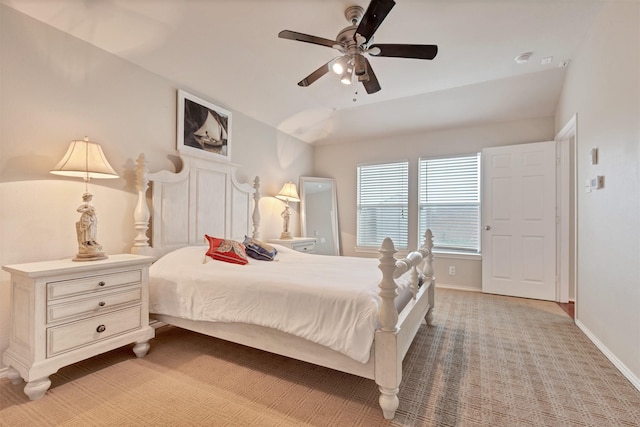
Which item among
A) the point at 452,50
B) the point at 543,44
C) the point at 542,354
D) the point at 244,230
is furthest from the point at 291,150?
the point at 542,354

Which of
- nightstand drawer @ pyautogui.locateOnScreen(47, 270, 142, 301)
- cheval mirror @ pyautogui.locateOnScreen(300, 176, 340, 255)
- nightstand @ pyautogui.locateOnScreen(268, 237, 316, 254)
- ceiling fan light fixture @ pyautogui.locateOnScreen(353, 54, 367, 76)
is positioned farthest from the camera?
cheval mirror @ pyautogui.locateOnScreen(300, 176, 340, 255)

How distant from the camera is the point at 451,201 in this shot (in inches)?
181

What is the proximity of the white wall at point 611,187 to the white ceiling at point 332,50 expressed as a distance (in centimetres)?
46

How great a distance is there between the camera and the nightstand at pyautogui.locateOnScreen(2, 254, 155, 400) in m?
1.77

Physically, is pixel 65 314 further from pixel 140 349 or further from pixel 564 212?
pixel 564 212

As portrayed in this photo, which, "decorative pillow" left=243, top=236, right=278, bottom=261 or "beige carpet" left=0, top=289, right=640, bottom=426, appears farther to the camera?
"decorative pillow" left=243, top=236, right=278, bottom=261

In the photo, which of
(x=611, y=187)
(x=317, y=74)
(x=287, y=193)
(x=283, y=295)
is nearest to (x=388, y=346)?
(x=283, y=295)

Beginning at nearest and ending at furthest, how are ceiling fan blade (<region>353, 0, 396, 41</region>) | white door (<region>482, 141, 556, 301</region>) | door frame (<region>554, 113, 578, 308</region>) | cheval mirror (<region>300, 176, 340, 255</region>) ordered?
ceiling fan blade (<region>353, 0, 396, 41</region>)
door frame (<region>554, 113, 578, 308</region>)
white door (<region>482, 141, 556, 301</region>)
cheval mirror (<region>300, 176, 340, 255</region>)

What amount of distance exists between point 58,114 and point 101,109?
1.04ft

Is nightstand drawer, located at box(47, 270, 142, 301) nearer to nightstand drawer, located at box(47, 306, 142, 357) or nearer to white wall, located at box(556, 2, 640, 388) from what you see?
nightstand drawer, located at box(47, 306, 142, 357)

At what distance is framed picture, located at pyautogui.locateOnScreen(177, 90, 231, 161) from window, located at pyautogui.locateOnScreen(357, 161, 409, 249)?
2.55m

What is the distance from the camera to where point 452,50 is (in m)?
3.00

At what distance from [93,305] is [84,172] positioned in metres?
0.96

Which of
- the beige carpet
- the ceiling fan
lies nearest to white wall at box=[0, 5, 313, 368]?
the beige carpet
